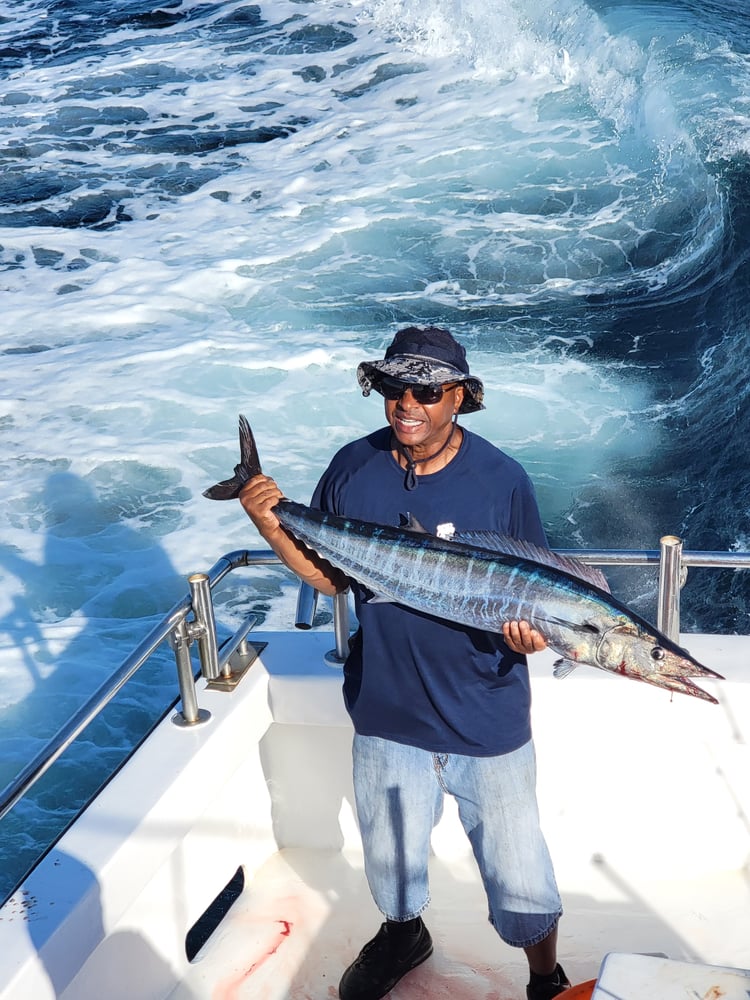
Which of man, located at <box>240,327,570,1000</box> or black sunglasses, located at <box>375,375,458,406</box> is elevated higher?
black sunglasses, located at <box>375,375,458,406</box>

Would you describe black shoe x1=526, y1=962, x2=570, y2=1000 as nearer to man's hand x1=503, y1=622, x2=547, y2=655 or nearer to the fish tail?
man's hand x1=503, y1=622, x2=547, y2=655

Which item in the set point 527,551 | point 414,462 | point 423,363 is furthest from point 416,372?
point 527,551

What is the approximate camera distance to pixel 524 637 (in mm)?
2467

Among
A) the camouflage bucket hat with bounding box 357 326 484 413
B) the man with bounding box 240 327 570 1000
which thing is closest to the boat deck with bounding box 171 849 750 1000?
the man with bounding box 240 327 570 1000

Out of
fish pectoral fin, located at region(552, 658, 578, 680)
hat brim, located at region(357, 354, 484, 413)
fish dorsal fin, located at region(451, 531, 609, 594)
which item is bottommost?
fish pectoral fin, located at region(552, 658, 578, 680)

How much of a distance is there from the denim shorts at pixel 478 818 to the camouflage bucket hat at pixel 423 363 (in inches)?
37.2

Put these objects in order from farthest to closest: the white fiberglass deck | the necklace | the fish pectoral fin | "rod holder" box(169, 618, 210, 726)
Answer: the white fiberglass deck → "rod holder" box(169, 618, 210, 726) → the necklace → the fish pectoral fin

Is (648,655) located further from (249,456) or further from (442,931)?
(442,931)

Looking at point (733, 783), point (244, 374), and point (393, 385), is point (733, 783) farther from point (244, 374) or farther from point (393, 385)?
point (244, 374)

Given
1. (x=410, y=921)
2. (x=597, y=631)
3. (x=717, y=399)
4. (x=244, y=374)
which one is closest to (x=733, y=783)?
(x=410, y=921)

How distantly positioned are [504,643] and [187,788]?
3.43 ft

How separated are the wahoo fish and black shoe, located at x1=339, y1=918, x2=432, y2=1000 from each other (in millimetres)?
1167

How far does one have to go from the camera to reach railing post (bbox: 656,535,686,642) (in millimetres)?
3182

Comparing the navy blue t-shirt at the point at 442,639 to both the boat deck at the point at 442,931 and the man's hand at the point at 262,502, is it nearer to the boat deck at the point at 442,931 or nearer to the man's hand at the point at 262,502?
the man's hand at the point at 262,502
